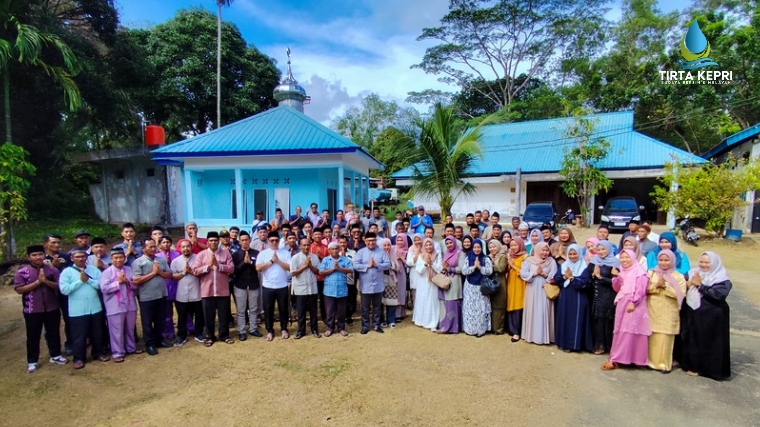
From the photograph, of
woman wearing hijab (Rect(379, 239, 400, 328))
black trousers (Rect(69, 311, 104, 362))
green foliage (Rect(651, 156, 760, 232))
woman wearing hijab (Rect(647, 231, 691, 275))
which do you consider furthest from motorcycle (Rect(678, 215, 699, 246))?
black trousers (Rect(69, 311, 104, 362))

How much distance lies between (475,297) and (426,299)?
75 centimetres

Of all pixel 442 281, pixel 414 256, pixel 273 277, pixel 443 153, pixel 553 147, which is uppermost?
pixel 553 147

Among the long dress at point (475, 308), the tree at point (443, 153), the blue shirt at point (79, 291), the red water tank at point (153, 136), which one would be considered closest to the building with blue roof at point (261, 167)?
the tree at point (443, 153)

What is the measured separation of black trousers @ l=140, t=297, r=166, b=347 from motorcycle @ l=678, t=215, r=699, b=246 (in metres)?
14.4

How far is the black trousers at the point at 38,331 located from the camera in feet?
14.3

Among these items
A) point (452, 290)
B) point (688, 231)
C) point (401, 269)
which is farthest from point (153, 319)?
point (688, 231)

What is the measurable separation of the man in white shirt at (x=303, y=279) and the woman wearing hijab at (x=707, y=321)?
14.1 feet

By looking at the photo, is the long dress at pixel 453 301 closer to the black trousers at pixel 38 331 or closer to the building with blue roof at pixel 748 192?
the black trousers at pixel 38 331

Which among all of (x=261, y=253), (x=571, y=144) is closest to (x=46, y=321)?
(x=261, y=253)

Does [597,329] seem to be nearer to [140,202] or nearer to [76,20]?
[140,202]

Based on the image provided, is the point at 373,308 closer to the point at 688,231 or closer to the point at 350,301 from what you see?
the point at 350,301

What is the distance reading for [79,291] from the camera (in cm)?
442

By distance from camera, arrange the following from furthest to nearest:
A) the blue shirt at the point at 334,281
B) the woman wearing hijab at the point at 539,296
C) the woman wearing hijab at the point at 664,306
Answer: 1. the blue shirt at the point at 334,281
2. the woman wearing hijab at the point at 539,296
3. the woman wearing hijab at the point at 664,306

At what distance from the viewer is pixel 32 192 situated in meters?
17.3
